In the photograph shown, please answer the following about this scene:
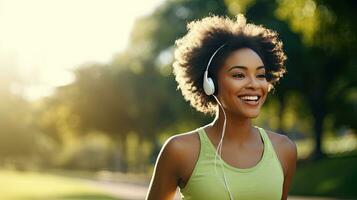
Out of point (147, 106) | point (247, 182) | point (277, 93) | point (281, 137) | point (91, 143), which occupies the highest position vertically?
point (91, 143)

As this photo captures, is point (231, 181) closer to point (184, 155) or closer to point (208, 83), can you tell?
point (184, 155)

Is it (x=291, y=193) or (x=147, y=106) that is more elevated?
(x=147, y=106)

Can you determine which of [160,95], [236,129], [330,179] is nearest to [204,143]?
[236,129]

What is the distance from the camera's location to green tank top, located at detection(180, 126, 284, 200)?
13.1 feet

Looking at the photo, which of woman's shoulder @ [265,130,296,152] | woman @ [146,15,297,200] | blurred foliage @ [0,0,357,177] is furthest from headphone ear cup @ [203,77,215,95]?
blurred foliage @ [0,0,357,177]

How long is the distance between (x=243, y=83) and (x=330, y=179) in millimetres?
25553

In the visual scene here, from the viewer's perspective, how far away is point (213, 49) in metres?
4.37

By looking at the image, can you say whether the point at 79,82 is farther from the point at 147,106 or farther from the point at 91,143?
the point at 91,143

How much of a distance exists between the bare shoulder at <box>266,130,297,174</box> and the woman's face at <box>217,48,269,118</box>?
28cm

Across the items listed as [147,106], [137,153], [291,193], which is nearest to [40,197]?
[291,193]

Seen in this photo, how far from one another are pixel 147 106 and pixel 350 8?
1506 inches

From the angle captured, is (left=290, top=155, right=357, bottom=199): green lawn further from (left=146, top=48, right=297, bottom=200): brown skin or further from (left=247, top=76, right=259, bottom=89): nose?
(left=247, top=76, right=259, bottom=89): nose

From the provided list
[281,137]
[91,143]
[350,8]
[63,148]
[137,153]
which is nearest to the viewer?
[281,137]

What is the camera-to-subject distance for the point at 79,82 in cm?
6103
